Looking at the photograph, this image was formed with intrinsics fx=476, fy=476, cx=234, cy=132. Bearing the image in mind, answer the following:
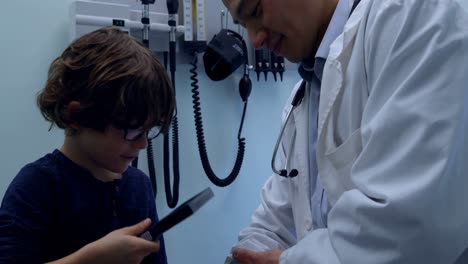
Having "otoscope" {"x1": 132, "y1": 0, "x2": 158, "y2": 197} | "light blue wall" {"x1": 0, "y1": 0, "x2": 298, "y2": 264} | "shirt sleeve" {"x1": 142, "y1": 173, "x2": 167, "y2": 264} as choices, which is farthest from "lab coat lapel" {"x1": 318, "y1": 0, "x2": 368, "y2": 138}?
"light blue wall" {"x1": 0, "y1": 0, "x2": 298, "y2": 264}

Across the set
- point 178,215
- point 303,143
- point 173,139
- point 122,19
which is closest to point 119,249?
point 178,215

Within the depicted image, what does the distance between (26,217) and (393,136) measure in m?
0.64

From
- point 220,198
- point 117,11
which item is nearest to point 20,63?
point 117,11

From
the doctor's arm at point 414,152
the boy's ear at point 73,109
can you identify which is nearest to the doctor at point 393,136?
the doctor's arm at point 414,152

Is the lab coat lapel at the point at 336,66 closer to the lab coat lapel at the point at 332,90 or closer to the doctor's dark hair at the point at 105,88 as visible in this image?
the lab coat lapel at the point at 332,90

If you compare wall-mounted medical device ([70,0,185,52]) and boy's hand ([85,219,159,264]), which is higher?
wall-mounted medical device ([70,0,185,52])

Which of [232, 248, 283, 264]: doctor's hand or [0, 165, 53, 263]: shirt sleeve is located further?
[232, 248, 283, 264]: doctor's hand

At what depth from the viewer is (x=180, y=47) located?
1.63 m

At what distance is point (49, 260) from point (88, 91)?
1.07ft

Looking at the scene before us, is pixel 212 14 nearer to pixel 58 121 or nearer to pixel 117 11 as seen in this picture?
pixel 117 11

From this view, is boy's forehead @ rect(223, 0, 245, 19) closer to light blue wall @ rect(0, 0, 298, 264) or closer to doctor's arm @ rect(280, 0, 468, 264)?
doctor's arm @ rect(280, 0, 468, 264)

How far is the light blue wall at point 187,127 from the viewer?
4.39 ft

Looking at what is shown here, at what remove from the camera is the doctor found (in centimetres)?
69

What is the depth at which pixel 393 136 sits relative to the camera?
0.72 meters
